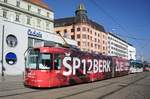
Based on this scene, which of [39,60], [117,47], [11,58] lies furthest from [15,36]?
[117,47]

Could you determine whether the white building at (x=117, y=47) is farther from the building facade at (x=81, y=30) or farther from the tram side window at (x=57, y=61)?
the tram side window at (x=57, y=61)

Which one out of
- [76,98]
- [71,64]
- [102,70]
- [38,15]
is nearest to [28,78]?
[71,64]

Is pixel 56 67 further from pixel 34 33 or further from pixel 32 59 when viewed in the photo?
pixel 34 33

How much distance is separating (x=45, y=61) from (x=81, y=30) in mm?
75384

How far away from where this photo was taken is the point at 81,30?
9338 centimetres

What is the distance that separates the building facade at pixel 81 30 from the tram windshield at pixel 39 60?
68765 millimetres

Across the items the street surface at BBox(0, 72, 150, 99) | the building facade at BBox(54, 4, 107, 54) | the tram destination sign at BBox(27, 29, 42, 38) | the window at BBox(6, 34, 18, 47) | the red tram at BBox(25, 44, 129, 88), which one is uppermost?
the building facade at BBox(54, 4, 107, 54)

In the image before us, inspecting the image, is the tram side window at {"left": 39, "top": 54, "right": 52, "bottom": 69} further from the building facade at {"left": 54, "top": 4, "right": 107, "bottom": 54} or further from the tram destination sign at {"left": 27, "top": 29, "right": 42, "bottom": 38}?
the building facade at {"left": 54, "top": 4, "right": 107, "bottom": 54}

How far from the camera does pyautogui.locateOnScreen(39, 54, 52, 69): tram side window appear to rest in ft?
60.1

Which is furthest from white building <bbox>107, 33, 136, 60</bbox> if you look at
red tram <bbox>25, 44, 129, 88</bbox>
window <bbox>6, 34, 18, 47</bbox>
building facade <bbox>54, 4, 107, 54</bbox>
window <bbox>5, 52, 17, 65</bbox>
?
red tram <bbox>25, 44, 129, 88</bbox>

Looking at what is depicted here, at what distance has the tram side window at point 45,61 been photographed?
18.3 m

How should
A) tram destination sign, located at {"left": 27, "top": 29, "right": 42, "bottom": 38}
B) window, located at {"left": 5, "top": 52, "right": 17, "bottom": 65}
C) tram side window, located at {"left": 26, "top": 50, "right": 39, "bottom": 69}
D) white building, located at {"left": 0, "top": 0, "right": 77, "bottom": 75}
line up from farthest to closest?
tram destination sign, located at {"left": 27, "top": 29, "right": 42, "bottom": 38} < window, located at {"left": 5, "top": 52, "right": 17, "bottom": 65} < white building, located at {"left": 0, "top": 0, "right": 77, "bottom": 75} < tram side window, located at {"left": 26, "top": 50, "right": 39, "bottom": 69}

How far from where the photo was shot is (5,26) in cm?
3803

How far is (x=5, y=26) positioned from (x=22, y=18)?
2292 centimetres
